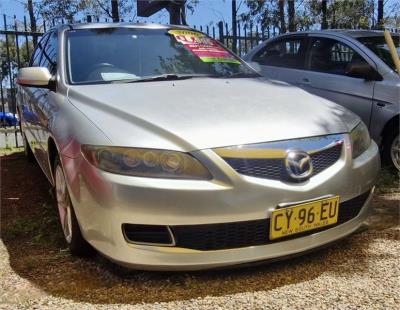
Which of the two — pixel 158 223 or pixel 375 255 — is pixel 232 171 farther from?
pixel 375 255

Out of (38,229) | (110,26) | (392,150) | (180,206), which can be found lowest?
(38,229)

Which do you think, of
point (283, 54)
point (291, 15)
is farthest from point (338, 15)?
point (283, 54)

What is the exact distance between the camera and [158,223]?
8.13 feet

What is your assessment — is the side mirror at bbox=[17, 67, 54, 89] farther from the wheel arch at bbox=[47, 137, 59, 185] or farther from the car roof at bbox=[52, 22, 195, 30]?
the car roof at bbox=[52, 22, 195, 30]

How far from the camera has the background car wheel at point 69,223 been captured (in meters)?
2.96

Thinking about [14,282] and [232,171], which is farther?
[14,282]

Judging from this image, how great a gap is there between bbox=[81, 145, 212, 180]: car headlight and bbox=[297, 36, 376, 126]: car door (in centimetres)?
323

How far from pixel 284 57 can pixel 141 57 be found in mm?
3017

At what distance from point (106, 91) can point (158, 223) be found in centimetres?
116

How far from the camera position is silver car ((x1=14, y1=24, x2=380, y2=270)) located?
2480 mm

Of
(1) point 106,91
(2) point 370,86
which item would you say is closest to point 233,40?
(2) point 370,86

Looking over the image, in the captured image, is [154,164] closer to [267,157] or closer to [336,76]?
[267,157]

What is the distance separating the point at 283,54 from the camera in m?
6.43

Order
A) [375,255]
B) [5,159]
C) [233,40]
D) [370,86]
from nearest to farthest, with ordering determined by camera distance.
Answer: [375,255]
[370,86]
[5,159]
[233,40]
